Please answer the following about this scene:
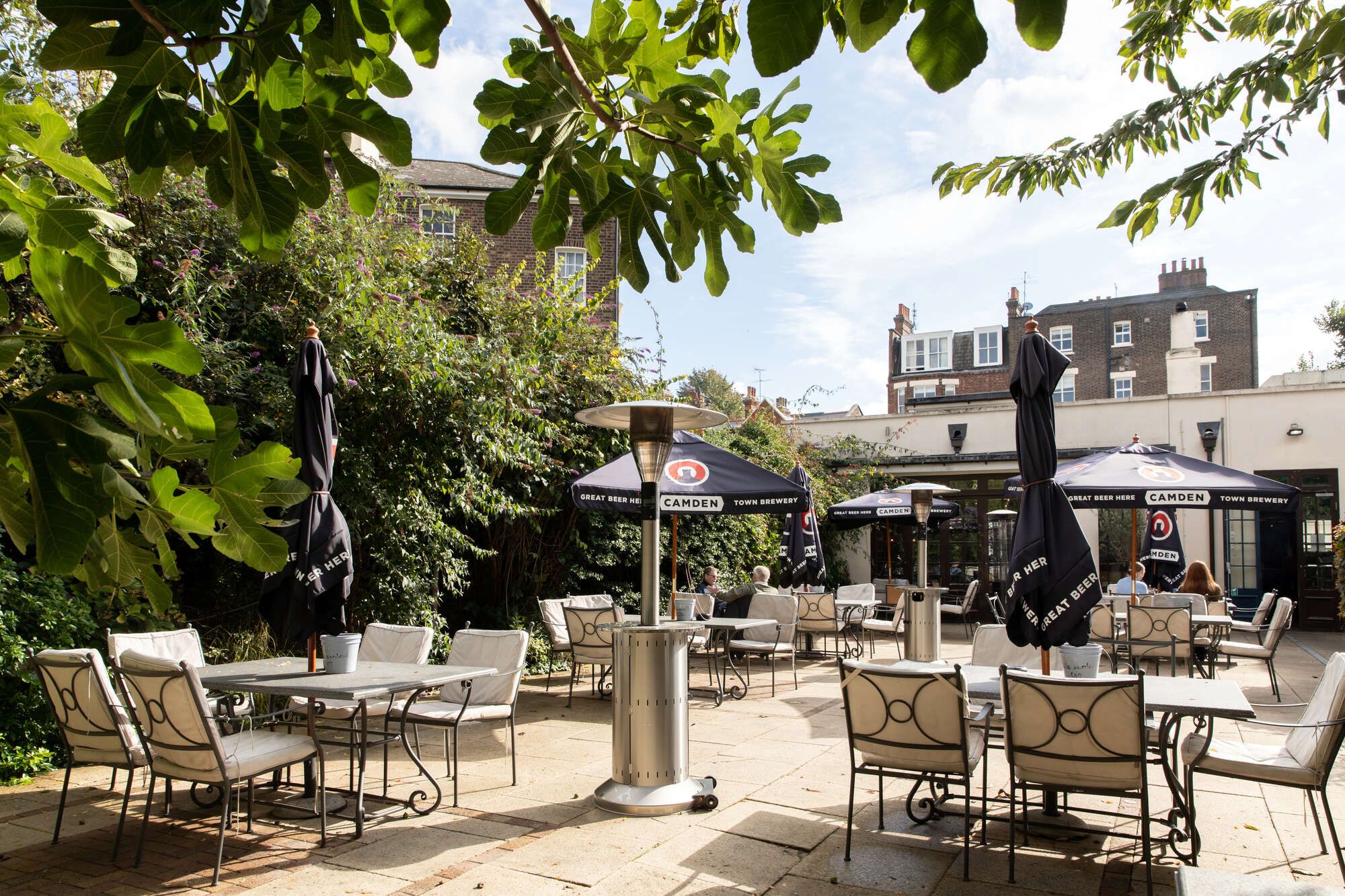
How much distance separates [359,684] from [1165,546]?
38.7 feet

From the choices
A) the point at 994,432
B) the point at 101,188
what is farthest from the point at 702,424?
the point at 994,432

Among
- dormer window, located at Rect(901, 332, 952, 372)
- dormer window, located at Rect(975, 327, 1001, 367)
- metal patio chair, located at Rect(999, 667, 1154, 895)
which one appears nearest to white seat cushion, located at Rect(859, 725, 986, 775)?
metal patio chair, located at Rect(999, 667, 1154, 895)

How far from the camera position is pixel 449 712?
17.6 ft

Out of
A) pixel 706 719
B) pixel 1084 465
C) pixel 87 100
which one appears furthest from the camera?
pixel 1084 465

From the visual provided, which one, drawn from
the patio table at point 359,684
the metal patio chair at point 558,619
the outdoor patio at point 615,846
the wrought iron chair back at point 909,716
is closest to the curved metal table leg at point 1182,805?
the outdoor patio at point 615,846

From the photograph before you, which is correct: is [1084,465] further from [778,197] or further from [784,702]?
[778,197]

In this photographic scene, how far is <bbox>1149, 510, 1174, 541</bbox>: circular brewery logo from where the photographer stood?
12.8 metres

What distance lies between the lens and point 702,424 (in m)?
5.55

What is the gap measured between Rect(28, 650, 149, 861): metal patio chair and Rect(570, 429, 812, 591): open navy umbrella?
407 cm

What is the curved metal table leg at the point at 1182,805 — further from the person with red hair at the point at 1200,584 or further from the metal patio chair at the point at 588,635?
the person with red hair at the point at 1200,584

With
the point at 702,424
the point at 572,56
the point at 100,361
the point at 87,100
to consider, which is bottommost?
the point at 100,361

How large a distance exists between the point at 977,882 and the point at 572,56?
368 centimetres

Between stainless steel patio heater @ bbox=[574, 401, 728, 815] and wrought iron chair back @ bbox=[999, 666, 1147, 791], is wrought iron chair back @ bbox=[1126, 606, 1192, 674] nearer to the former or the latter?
wrought iron chair back @ bbox=[999, 666, 1147, 791]

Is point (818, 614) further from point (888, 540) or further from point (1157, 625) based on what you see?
point (888, 540)
